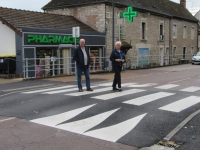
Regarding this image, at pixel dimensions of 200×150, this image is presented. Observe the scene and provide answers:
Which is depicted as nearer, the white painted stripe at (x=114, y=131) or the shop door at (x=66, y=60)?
the white painted stripe at (x=114, y=131)

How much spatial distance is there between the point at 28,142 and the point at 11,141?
12.4 inches

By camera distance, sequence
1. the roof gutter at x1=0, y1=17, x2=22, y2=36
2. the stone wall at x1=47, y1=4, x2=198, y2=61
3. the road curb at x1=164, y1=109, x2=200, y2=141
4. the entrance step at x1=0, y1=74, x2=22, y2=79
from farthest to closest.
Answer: the stone wall at x1=47, y1=4, x2=198, y2=61
the roof gutter at x1=0, y1=17, x2=22, y2=36
the entrance step at x1=0, y1=74, x2=22, y2=79
the road curb at x1=164, y1=109, x2=200, y2=141

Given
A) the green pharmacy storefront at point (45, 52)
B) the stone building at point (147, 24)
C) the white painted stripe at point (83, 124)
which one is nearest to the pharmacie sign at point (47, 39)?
the green pharmacy storefront at point (45, 52)

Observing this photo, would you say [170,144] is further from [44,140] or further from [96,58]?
[96,58]

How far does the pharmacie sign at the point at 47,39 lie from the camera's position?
17197mm

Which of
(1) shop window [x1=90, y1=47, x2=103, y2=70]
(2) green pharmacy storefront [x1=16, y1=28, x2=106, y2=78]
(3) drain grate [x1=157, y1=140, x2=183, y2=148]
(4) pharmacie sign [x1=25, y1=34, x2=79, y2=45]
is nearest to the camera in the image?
(3) drain grate [x1=157, y1=140, x2=183, y2=148]

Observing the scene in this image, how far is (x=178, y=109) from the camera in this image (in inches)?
298

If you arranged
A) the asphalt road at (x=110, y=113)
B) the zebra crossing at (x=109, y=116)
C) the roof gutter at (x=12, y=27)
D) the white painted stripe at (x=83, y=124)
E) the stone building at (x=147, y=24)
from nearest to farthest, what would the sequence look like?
the asphalt road at (x=110, y=113), the zebra crossing at (x=109, y=116), the white painted stripe at (x=83, y=124), the roof gutter at (x=12, y=27), the stone building at (x=147, y=24)

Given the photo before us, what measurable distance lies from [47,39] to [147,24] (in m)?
14.0

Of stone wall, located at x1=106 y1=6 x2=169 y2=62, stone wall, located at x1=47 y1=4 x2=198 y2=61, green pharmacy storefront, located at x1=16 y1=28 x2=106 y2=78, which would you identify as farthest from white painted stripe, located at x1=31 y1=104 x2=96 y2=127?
stone wall, located at x1=106 y1=6 x2=169 y2=62

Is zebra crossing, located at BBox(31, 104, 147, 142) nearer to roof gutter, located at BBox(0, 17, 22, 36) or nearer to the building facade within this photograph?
the building facade

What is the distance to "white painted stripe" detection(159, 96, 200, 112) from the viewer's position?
762 cm

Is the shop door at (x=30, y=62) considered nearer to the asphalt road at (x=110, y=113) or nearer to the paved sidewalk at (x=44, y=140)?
the asphalt road at (x=110, y=113)

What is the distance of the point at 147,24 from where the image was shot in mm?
29375
